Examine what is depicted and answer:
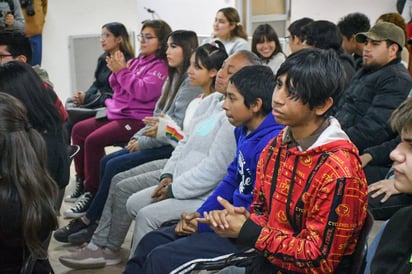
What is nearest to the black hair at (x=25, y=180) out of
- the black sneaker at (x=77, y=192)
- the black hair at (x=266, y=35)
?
the black sneaker at (x=77, y=192)

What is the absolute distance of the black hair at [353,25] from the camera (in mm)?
3719

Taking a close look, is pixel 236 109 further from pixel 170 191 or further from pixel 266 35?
pixel 266 35

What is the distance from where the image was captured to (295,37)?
346 centimetres

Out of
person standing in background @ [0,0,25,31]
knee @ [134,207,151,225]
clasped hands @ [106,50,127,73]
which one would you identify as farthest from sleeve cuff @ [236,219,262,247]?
person standing in background @ [0,0,25,31]

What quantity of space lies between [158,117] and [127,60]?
939 millimetres

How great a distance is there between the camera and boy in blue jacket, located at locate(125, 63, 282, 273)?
2.00 meters

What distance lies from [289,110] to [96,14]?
5.00 m

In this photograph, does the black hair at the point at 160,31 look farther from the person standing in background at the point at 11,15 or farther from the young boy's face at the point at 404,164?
the young boy's face at the point at 404,164

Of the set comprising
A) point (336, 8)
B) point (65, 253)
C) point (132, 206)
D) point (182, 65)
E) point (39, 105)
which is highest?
point (336, 8)

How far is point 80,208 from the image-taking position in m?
3.56

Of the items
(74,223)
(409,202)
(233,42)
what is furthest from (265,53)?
(409,202)

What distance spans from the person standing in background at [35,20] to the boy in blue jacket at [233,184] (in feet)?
12.5

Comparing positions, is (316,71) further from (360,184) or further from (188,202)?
(188,202)

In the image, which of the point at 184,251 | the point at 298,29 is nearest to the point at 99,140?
the point at 298,29
